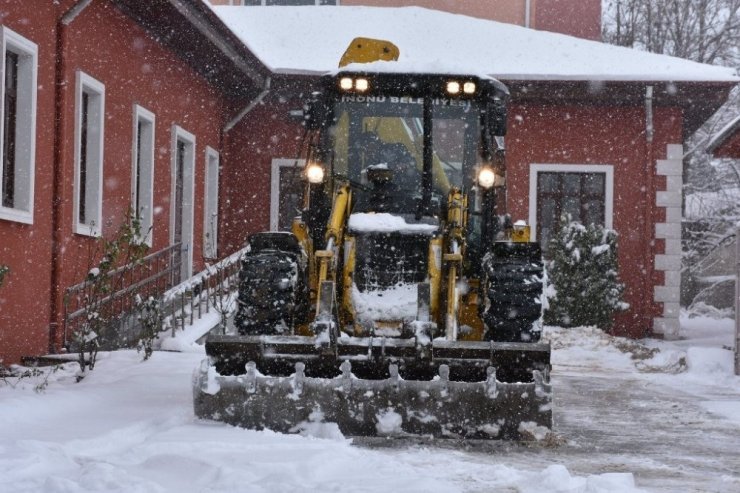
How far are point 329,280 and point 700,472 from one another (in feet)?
9.40

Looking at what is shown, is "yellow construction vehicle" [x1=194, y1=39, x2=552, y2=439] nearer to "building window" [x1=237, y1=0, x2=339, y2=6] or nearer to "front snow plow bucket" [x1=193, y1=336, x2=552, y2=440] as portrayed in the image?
"front snow plow bucket" [x1=193, y1=336, x2=552, y2=440]

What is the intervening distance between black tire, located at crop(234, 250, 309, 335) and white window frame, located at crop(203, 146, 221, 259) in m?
10.6

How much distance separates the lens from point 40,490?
17.3ft

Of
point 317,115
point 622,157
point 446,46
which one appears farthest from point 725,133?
point 317,115

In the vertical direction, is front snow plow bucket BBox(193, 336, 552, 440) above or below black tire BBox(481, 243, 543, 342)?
below

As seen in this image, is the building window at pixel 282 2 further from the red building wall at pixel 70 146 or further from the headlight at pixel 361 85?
the headlight at pixel 361 85

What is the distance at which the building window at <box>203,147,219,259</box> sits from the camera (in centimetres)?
1930

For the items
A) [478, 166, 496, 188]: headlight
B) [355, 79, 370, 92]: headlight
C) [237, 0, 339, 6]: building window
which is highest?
[237, 0, 339, 6]: building window

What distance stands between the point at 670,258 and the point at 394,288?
1299 cm

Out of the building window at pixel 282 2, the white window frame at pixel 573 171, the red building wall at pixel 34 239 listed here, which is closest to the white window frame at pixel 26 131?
the red building wall at pixel 34 239

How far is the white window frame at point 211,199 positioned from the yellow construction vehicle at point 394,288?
10.1m

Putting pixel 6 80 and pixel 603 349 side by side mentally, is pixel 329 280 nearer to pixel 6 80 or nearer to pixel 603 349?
pixel 6 80

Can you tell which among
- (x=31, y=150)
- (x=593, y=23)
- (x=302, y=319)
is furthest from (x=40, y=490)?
(x=593, y=23)

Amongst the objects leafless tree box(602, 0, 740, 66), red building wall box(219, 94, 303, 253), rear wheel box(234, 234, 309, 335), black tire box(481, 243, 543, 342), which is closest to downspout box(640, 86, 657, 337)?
red building wall box(219, 94, 303, 253)
